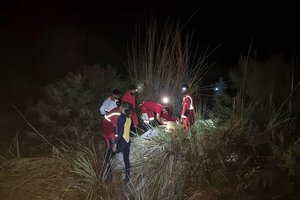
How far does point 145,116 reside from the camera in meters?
10.5

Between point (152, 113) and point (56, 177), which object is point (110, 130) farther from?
point (152, 113)

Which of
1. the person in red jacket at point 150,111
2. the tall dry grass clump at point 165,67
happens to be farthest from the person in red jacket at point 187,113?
the tall dry grass clump at point 165,67

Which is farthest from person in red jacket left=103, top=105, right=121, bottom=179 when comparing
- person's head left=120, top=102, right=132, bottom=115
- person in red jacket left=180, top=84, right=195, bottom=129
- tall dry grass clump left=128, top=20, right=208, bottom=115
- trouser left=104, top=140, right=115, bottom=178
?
tall dry grass clump left=128, top=20, right=208, bottom=115

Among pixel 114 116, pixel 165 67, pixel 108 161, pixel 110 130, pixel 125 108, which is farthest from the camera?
pixel 165 67

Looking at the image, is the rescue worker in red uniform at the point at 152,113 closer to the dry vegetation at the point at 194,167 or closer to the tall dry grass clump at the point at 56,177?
the dry vegetation at the point at 194,167

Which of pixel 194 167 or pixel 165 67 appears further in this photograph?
pixel 165 67

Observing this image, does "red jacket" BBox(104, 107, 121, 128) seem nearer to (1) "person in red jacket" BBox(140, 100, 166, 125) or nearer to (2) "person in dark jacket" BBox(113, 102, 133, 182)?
(2) "person in dark jacket" BBox(113, 102, 133, 182)

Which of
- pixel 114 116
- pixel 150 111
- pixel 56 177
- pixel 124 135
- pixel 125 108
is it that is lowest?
pixel 56 177

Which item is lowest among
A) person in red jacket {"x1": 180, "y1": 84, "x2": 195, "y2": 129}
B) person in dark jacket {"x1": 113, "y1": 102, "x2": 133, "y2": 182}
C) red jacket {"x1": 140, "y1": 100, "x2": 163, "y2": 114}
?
red jacket {"x1": 140, "y1": 100, "x2": 163, "y2": 114}

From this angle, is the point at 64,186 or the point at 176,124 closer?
the point at 64,186

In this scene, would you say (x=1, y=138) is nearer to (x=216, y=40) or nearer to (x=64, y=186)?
(x=64, y=186)

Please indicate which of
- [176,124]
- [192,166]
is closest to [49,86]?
[176,124]

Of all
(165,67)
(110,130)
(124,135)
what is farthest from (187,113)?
(165,67)

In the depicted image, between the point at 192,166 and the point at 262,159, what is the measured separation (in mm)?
995
